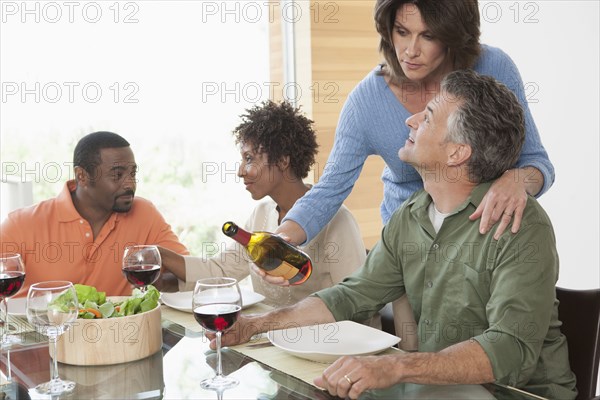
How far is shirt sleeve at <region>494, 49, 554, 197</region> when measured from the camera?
2.06 metres

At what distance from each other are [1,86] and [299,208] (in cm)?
223

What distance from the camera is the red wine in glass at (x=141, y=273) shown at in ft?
6.72

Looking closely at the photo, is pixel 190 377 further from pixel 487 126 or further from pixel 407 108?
pixel 407 108

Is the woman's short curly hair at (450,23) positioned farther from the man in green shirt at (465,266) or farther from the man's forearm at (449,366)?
the man's forearm at (449,366)

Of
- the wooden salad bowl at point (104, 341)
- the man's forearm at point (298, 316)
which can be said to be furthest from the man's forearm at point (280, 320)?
the wooden salad bowl at point (104, 341)

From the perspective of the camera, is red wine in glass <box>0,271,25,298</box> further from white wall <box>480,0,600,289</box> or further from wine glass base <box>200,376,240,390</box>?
white wall <box>480,0,600,289</box>

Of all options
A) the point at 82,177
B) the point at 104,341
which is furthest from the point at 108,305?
the point at 82,177

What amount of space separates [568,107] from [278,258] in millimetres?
1953

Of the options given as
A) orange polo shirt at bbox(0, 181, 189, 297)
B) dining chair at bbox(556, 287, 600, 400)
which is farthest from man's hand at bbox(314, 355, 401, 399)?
orange polo shirt at bbox(0, 181, 189, 297)

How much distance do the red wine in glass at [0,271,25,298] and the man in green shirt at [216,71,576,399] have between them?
53 centimetres

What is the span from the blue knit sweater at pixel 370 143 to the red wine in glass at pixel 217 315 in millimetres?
819

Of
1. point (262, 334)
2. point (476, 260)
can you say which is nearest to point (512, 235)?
point (476, 260)

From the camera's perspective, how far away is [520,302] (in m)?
1.64

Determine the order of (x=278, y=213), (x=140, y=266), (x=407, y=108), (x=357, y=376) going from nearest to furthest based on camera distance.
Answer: (x=357, y=376), (x=140, y=266), (x=407, y=108), (x=278, y=213)
